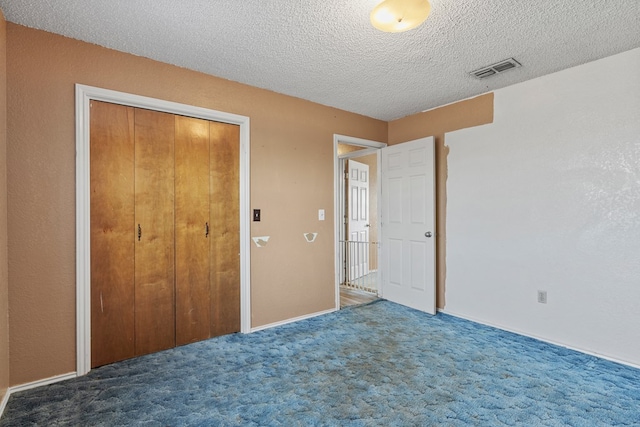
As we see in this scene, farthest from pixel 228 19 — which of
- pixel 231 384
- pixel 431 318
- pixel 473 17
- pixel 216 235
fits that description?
pixel 431 318

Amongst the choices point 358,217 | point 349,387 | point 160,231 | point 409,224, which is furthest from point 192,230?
point 358,217

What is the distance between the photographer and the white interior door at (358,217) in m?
5.05

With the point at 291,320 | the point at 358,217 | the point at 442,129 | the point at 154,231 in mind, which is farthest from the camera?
the point at 358,217

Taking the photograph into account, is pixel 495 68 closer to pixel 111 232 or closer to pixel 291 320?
pixel 291 320

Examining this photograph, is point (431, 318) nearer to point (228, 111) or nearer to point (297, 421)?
point (297, 421)

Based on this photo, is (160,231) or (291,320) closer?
(160,231)

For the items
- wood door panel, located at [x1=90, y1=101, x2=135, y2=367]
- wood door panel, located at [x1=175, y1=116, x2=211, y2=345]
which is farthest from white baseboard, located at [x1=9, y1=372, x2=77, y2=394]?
wood door panel, located at [x1=175, y1=116, x2=211, y2=345]

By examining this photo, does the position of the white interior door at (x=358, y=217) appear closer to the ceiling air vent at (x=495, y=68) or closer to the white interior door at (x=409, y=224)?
the white interior door at (x=409, y=224)

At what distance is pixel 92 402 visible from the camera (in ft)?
6.25

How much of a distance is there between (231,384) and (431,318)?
7.30 ft

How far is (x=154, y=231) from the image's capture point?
2.54 meters

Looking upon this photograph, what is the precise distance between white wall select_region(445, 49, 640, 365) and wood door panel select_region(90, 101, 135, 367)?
10.4 ft

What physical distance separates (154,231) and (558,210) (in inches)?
135

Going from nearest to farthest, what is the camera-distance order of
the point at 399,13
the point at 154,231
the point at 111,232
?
the point at 399,13 < the point at 111,232 < the point at 154,231
